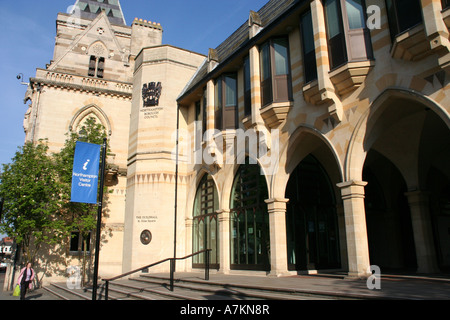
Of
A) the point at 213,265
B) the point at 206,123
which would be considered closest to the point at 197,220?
the point at 213,265

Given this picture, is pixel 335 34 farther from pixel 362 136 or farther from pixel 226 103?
pixel 226 103

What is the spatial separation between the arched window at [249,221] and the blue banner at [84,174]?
25.9ft

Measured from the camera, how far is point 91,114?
2541 cm

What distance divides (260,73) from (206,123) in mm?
4641

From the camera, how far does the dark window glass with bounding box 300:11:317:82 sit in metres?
13.0

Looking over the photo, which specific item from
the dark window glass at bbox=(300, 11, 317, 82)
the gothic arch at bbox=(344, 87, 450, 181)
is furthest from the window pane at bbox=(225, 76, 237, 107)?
the gothic arch at bbox=(344, 87, 450, 181)

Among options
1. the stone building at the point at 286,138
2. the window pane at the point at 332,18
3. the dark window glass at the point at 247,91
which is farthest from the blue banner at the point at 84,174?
the window pane at the point at 332,18

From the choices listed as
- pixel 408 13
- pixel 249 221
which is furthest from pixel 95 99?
pixel 408 13

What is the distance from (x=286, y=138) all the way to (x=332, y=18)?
15.0 ft

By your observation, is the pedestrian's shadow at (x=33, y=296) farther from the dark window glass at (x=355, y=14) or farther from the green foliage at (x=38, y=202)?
the dark window glass at (x=355, y=14)

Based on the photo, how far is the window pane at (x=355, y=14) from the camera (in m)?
11.6

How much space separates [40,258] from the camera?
2145 cm

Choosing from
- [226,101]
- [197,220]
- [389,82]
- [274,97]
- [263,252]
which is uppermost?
[226,101]

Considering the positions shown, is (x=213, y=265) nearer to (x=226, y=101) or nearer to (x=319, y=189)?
(x=319, y=189)
